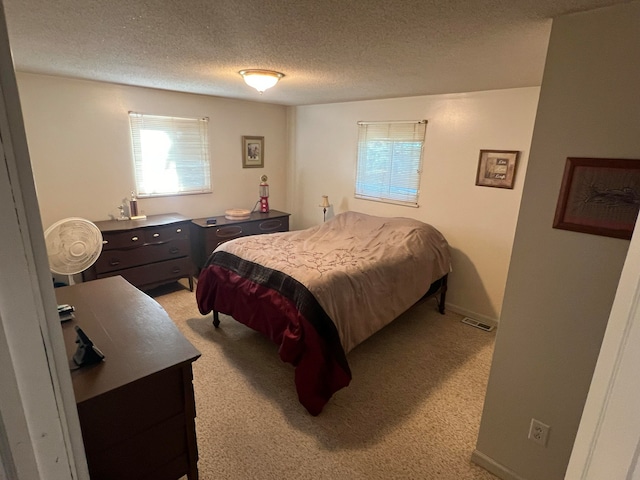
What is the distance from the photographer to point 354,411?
2229 millimetres

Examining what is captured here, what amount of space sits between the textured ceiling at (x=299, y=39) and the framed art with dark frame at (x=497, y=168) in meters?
0.57

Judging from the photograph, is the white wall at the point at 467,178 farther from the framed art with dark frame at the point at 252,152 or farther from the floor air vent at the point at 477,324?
the framed art with dark frame at the point at 252,152

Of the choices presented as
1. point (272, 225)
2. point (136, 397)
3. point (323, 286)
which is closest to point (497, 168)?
point (323, 286)

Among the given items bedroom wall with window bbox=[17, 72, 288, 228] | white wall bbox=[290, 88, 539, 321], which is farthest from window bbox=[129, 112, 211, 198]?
white wall bbox=[290, 88, 539, 321]

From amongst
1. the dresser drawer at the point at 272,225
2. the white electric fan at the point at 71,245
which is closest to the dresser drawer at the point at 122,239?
the white electric fan at the point at 71,245

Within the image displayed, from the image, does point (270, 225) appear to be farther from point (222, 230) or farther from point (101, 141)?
point (101, 141)

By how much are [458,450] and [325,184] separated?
3.42 m

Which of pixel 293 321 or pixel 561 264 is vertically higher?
pixel 561 264

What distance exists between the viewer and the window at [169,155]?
3.78 meters

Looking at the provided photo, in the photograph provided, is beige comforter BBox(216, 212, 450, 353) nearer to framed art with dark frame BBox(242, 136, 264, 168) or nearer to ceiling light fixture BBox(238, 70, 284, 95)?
ceiling light fixture BBox(238, 70, 284, 95)

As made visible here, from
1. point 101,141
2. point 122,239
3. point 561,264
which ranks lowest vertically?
point 122,239

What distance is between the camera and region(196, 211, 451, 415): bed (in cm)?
221

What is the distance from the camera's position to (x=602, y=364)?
63cm

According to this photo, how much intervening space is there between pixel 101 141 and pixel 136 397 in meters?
3.09
